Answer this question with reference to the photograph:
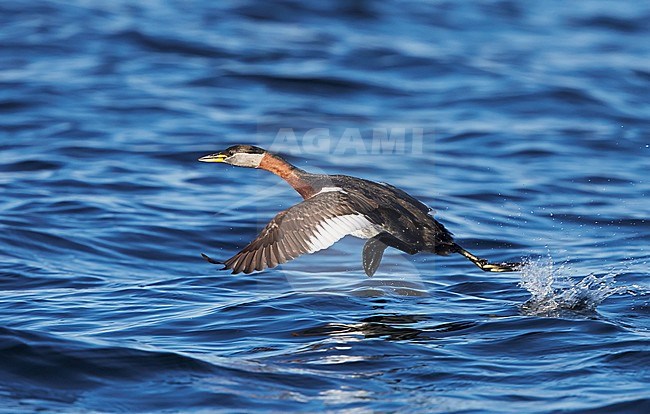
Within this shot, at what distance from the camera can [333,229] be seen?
22.4 feet

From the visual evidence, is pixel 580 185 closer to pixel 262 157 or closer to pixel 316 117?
pixel 316 117

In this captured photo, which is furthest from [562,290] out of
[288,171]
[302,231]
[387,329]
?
[288,171]

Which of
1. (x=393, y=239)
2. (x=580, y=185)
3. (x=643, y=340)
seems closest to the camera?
(x=643, y=340)

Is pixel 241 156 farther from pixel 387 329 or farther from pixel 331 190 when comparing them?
pixel 387 329

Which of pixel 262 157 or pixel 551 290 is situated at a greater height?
pixel 262 157

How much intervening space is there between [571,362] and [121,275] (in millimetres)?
3790

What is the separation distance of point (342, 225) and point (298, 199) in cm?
333

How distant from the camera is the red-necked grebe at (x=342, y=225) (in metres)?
6.78

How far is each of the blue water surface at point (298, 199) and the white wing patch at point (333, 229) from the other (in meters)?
0.57

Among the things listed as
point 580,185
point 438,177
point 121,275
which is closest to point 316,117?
point 438,177

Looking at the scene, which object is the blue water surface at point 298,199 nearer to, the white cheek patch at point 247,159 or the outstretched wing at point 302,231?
the outstretched wing at point 302,231

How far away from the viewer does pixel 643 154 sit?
12.5 m

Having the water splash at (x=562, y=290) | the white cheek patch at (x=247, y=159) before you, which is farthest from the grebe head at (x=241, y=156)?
the water splash at (x=562, y=290)

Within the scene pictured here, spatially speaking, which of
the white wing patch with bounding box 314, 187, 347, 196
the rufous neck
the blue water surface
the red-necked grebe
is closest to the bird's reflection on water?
the blue water surface
